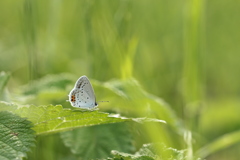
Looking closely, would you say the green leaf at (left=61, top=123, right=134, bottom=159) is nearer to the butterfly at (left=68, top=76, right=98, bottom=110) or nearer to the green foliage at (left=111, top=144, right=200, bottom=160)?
the butterfly at (left=68, top=76, right=98, bottom=110)

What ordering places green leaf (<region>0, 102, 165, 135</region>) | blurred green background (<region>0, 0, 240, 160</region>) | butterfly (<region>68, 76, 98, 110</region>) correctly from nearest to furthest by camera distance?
green leaf (<region>0, 102, 165, 135</region>)
butterfly (<region>68, 76, 98, 110</region>)
blurred green background (<region>0, 0, 240, 160</region>)

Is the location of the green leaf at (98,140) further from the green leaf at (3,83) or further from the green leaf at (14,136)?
the green leaf at (14,136)

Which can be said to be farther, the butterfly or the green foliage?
the butterfly

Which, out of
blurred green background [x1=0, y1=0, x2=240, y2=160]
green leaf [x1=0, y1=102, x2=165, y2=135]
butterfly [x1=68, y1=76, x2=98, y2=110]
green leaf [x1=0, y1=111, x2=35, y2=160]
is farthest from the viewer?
blurred green background [x1=0, y1=0, x2=240, y2=160]

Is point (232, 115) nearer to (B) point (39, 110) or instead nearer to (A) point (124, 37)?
(A) point (124, 37)

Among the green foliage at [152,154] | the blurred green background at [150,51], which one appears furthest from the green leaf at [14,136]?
the blurred green background at [150,51]

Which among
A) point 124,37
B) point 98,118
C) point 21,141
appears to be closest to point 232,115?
point 124,37

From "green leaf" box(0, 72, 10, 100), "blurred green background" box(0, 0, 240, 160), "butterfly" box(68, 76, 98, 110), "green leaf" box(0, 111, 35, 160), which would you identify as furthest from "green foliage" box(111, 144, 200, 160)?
"green leaf" box(0, 72, 10, 100)
